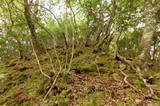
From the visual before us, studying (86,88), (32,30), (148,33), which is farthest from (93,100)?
(32,30)

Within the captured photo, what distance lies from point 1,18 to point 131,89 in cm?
893

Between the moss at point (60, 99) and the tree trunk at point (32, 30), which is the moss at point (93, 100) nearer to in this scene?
the moss at point (60, 99)

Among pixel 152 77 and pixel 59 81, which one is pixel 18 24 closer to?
pixel 59 81

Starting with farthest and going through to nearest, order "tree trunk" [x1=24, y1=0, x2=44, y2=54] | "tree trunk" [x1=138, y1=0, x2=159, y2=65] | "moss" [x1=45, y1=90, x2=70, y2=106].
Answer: "tree trunk" [x1=24, y1=0, x2=44, y2=54], "tree trunk" [x1=138, y1=0, x2=159, y2=65], "moss" [x1=45, y1=90, x2=70, y2=106]

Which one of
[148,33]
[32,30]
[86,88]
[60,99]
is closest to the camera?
[60,99]

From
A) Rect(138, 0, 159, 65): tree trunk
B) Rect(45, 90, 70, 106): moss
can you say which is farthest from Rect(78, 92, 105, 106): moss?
Rect(138, 0, 159, 65): tree trunk

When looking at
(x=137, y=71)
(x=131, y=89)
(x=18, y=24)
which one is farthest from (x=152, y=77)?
(x=18, y=24)

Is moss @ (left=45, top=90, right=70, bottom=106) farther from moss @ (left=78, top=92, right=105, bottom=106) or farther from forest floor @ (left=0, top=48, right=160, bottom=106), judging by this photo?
moss @ (left=78, top=92, right=105, bottom=106)

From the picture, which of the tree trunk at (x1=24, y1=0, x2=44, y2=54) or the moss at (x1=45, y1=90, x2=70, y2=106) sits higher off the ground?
the tree trunk at (x1=24, y1=0, x2=44, y2=54)

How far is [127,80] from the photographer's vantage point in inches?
139

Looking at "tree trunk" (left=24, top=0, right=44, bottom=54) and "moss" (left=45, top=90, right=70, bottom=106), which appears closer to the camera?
"moss" (left=45, top=90, right=70, bottom=106)

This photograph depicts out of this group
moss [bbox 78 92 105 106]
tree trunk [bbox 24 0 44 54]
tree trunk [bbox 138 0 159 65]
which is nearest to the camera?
moss [bbox 78 92 105 106]

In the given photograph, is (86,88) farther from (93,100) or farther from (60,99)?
(60,99)

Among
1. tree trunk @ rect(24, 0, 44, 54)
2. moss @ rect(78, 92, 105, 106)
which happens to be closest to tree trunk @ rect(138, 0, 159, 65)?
moss @ rect(78, 92, 105, 106)
